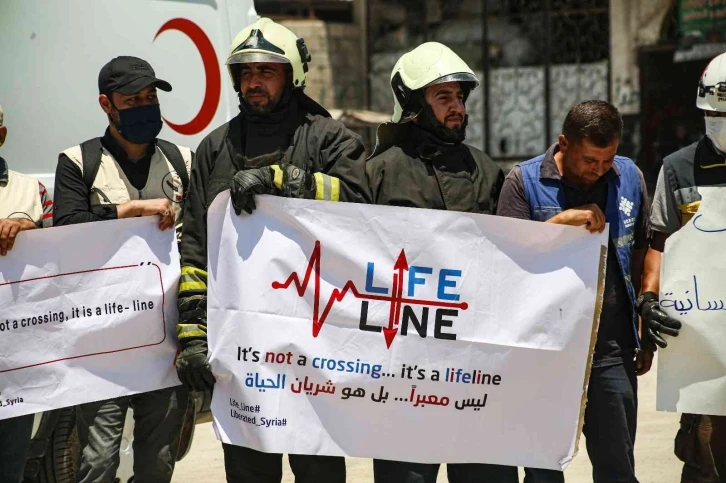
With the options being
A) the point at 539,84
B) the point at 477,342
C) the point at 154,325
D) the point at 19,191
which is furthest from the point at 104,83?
the point at 539,84

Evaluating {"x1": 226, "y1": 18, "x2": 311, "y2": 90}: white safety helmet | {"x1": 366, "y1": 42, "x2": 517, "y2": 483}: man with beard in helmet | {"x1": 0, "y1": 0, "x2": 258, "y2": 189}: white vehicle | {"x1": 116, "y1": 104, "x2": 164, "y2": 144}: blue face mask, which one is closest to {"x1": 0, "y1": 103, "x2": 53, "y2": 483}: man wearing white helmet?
{"x1": 116, "y1": 104, "x2": 164, "y2": 144}: blue face mask

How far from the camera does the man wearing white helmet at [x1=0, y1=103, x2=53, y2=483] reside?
4.97 metres

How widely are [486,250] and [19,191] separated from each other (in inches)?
73.1

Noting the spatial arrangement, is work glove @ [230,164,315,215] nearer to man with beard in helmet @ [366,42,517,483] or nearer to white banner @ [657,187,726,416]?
man with beard in helmet @ [366,42,517,483]

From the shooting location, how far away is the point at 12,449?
5.05 metres

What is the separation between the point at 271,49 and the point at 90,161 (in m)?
0.90

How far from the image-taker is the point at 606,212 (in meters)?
4.80

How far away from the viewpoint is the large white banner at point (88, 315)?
5020mm

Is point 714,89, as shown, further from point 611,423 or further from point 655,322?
point 611,423

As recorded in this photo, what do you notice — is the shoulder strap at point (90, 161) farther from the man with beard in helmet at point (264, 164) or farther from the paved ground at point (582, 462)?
the paved ground at point (582, 462)

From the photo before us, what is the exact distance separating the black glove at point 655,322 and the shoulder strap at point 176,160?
6.22 ft

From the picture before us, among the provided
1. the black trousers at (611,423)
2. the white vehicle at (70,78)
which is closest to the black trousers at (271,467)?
the black trousers at (611,423)

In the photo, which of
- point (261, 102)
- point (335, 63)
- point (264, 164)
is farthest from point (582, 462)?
point (335, 63)

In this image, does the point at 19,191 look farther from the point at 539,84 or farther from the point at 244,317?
the point at 539,84
